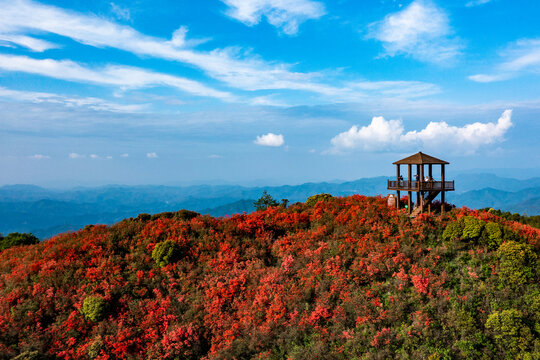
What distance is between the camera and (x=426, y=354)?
45.1 ft

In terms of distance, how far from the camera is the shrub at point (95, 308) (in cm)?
1762

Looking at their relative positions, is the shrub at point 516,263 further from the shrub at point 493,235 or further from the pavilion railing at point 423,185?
the pavilion railing at point 423,185

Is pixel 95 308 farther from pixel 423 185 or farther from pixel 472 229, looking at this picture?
pixel 423 185

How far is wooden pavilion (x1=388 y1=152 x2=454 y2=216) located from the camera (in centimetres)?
2338

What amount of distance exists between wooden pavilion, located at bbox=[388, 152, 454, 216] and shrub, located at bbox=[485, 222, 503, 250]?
3.89 metres

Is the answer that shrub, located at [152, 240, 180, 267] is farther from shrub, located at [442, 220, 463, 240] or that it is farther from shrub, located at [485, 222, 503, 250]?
shrub, located at [485, 222, 503, 250]

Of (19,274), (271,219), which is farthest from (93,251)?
(271,219)

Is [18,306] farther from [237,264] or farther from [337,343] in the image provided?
[337,343]

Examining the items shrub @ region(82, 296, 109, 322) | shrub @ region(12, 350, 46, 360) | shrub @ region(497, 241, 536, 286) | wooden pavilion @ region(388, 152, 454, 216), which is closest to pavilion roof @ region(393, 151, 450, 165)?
wooden pavilion @ region(388, 152, 454, 216)

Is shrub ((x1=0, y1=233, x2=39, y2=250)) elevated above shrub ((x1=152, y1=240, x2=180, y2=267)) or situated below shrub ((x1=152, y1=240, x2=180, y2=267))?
below

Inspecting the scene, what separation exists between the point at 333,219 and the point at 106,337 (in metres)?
15.7

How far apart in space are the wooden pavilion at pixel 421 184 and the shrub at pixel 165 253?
53.0 feet

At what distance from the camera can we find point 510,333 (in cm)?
1416

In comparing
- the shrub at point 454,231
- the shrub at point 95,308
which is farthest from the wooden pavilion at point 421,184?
the shrub at point 95,308
